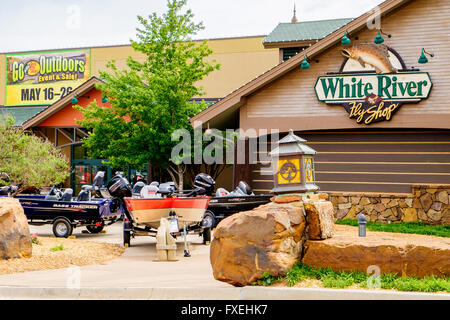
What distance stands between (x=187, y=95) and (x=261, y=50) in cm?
1282

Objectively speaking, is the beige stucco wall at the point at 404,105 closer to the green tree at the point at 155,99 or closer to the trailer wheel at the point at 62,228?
the green tree at the point at 155,99

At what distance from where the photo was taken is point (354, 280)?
22.5 ft

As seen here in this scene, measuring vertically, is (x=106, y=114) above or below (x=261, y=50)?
below

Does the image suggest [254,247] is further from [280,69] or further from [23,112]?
[23,112]

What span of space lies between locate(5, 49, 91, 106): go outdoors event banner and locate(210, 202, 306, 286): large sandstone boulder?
2985cm

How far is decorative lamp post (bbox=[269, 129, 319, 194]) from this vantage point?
8.09 metres

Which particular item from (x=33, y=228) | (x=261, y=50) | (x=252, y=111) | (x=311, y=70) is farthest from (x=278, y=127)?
(x=261, y=50)

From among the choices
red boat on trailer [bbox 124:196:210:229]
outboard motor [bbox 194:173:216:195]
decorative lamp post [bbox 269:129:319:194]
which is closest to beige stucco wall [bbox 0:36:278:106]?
outboard motor [bbox 194:173:216:195]

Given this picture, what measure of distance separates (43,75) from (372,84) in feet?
88.9

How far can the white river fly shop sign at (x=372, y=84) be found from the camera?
1553cm

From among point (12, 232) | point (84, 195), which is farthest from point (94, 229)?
point (12, 232)

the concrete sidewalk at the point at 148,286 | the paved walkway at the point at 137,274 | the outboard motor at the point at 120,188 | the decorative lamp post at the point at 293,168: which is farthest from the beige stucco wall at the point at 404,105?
the decorative lamp post at the point at 293,168
